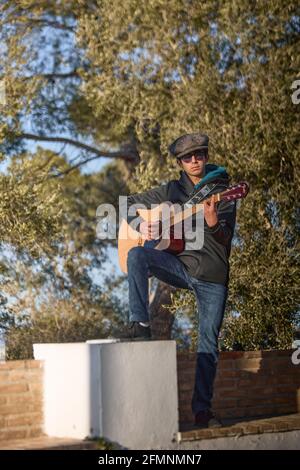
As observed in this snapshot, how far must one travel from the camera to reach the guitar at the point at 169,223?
389 inches

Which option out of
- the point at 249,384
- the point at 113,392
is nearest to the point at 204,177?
the point at 249,384

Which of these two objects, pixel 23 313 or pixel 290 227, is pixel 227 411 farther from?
pixel 23 313

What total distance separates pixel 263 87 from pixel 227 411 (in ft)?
21.2

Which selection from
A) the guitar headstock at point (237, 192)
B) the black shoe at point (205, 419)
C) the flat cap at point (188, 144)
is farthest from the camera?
the flat cap at point (188, 144)

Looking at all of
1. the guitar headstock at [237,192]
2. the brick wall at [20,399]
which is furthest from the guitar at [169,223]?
the brick wall at [20,399]

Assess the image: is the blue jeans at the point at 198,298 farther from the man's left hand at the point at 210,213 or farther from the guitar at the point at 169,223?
the man's left hand at the point at 210,213

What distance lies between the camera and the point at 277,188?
574 inches

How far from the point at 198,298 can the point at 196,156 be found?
1616 millimetres

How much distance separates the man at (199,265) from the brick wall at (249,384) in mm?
430

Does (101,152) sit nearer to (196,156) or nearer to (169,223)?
(196,156)

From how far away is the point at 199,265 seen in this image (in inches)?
393

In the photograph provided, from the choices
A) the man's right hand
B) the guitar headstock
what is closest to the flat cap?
the guitar headstock

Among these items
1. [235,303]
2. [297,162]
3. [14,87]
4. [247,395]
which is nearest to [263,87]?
[297,162]

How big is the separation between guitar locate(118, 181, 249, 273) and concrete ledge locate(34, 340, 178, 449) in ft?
4.62
